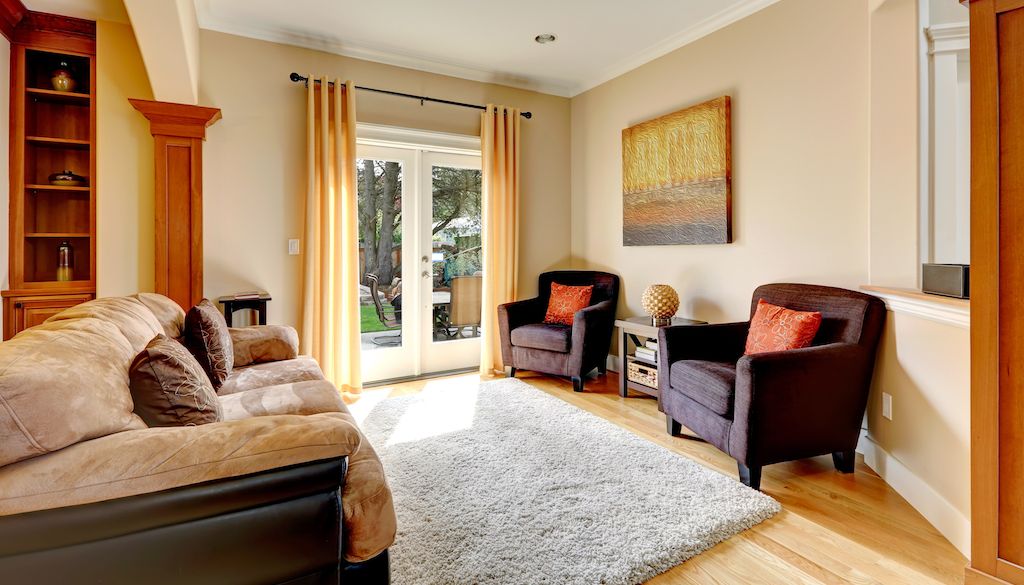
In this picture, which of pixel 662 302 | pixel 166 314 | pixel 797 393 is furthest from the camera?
pixel 662 302

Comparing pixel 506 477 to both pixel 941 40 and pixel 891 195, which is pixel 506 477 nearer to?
pixel 891 195

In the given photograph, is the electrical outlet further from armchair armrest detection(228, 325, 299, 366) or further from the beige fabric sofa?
armchair armrest detection(228, 325, 299, 366)

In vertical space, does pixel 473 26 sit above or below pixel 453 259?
above

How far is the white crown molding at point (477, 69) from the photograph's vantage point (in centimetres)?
346

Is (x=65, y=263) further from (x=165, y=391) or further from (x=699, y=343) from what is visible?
(x=699, y=343)

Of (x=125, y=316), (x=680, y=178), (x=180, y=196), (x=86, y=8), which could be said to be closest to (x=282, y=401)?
(x=125, y=316)

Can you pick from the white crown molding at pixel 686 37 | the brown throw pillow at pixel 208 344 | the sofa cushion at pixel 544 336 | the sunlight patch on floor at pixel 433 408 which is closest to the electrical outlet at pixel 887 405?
the sofa cushion at pixel 544 336

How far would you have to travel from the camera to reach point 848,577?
1.71m

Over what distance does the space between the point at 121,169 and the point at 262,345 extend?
1628 mm

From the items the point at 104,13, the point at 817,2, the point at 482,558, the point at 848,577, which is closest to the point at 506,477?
the point at 482,558

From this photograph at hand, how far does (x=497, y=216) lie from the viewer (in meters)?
4.62

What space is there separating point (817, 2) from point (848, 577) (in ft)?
9.75

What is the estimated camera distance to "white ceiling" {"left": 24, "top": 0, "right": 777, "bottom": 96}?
334cm

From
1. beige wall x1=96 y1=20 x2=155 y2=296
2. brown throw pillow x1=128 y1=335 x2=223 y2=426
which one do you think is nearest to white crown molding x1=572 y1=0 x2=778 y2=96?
beige wall x1=96 y1=20 x2=155 y2=296
